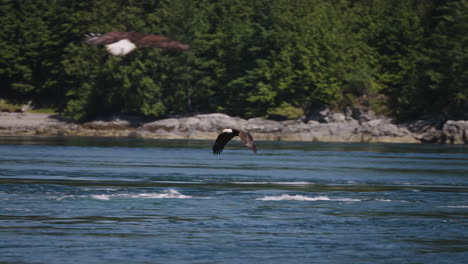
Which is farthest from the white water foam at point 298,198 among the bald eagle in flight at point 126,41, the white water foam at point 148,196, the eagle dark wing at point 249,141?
the bald eagle in flight at point 126,41

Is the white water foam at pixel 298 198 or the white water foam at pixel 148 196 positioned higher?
the white water foam at pixel 298 198

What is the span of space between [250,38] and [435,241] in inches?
3587

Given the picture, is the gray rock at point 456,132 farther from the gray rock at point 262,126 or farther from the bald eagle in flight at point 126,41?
the bald eagle in flight at point 126,41

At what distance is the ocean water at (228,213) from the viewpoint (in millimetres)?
20672

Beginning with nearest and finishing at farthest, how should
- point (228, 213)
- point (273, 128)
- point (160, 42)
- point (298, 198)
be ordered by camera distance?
point (160, 42) → point (228, 213) → point (298, 198) → point (273, 128)

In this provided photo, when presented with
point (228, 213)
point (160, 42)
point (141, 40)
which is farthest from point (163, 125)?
point (160, 42)

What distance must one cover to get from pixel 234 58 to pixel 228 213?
284ft

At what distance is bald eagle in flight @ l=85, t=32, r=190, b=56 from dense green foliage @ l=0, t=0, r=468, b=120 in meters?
81.2

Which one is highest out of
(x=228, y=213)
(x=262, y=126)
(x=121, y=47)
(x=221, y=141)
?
(x=121, y=47)

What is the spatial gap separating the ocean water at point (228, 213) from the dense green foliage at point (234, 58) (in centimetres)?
5450

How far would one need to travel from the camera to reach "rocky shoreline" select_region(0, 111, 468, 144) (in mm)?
95062

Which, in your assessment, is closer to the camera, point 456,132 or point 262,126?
point 456,132

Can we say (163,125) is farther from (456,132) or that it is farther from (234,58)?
(456,132)

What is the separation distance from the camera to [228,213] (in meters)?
27.6
